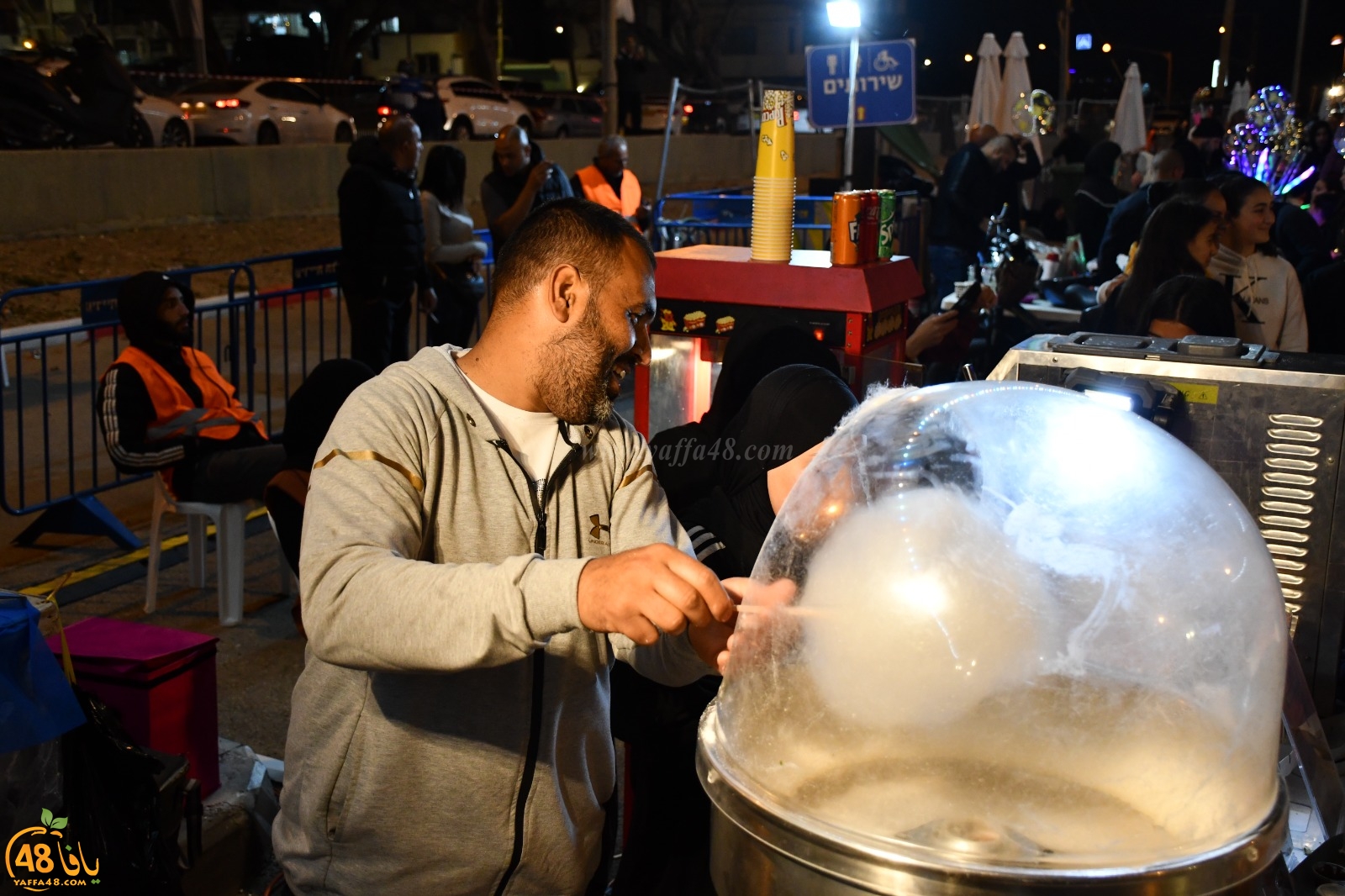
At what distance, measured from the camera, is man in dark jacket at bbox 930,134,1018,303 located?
1056cm

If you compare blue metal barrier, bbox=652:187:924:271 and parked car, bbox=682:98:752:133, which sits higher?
parked car, bbox=682:98:752:133

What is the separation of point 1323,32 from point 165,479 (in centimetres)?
4685

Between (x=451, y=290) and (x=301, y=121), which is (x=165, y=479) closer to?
(x=451, y=290)

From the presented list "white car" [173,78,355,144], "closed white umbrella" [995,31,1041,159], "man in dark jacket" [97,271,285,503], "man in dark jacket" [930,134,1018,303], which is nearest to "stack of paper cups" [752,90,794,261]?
"man in dark jacket" [97,271,285,503]

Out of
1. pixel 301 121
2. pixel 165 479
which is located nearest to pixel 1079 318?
pixel 165 479

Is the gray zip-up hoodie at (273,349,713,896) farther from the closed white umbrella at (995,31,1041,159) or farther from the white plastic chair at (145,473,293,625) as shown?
the closed white umbrella at (995,31,1041,159)

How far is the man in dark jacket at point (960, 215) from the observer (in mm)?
10562

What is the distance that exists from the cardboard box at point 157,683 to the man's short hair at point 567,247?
198cm

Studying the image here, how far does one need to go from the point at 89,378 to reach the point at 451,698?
8795mm

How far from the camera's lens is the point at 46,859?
265 cm

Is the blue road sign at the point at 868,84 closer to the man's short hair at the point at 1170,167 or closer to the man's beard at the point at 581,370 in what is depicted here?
the man's short hair at the point at 1170,167

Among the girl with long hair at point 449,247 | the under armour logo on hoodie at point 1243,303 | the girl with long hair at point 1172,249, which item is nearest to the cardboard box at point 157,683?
the girl with long hair at point 1172,249

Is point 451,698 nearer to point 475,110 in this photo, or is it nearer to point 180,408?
point 180,408

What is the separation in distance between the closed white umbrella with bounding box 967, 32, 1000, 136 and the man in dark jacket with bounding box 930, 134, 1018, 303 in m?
6.90
